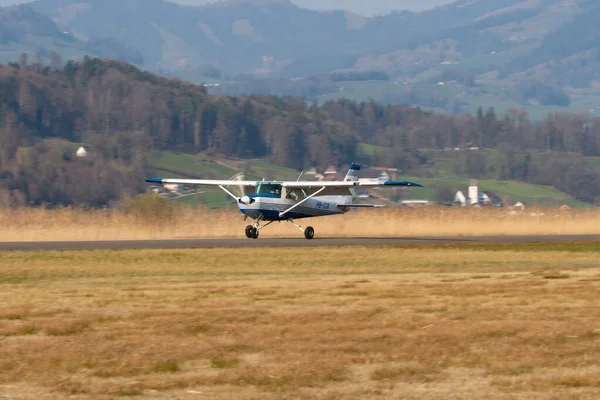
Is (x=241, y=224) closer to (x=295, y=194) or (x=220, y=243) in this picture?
(x=295, y=194)

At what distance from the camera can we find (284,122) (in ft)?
543

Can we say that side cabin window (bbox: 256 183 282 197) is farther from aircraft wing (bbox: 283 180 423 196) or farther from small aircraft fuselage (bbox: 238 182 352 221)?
aircraft wing (bbox: 283 180 423 196)

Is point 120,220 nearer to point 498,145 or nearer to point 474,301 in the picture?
point 474,301

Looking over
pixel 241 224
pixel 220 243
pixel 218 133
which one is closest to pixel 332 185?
pixel 241 224

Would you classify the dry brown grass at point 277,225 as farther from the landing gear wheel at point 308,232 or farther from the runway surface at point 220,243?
the runway surface at point 220,243

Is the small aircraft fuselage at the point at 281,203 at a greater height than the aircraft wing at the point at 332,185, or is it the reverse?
the aircraft wing at the point at 332,185

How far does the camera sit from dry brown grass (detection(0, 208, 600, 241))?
3850 centimetres

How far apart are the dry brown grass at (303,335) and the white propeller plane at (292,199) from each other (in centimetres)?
1534

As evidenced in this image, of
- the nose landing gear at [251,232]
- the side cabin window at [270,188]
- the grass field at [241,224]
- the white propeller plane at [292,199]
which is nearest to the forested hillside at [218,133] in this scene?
the grass field at [241,224]

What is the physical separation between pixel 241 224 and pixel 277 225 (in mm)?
2356

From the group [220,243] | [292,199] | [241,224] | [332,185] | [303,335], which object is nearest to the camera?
[303,335]

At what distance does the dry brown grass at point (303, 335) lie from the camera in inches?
405

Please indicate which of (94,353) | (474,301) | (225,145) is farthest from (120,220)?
(225,145)

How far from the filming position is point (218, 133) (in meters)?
158
